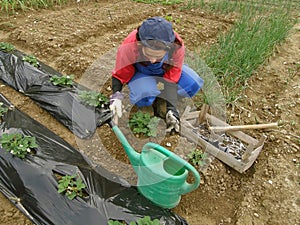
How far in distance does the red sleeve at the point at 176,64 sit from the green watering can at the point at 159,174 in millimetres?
741

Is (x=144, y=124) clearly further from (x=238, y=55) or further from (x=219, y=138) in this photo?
(x=238, y=55)

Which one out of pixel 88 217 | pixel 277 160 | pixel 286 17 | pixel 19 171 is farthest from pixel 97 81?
pixel 286 17

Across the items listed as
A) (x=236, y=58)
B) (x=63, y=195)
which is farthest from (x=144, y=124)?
(x=236, y=58)

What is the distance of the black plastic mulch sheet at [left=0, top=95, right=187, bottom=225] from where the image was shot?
4.67ft

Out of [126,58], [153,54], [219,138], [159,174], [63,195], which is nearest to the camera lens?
[159,174]

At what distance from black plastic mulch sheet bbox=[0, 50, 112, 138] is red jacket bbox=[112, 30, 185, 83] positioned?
35 centimetres

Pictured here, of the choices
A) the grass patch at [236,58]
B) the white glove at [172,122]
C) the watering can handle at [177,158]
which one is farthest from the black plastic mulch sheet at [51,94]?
the grass patch at [236,58]

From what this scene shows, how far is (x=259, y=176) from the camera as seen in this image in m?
1.88

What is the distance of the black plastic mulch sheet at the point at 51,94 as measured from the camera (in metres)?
2.05

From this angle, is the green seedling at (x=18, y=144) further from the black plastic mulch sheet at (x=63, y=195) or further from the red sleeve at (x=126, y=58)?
the red sleeve at (x=126, y=58)

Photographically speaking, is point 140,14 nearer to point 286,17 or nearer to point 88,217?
point 286,17

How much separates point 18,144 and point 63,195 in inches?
17.9

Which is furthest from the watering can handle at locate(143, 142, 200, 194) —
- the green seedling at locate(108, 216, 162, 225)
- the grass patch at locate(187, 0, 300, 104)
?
the grass patch at locate(187, 0, 300, 104)

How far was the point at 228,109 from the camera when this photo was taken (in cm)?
235
